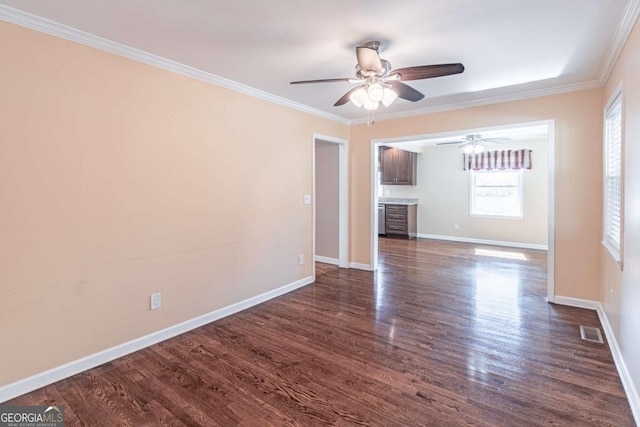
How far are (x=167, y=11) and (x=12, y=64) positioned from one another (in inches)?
40.6

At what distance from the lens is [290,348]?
9.24 feet

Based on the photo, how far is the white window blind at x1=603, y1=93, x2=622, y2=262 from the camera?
2760mm

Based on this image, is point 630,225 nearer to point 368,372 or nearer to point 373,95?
point 373,95

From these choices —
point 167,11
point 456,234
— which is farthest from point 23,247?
point 456,234

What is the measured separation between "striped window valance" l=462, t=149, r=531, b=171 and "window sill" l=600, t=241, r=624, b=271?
437 cm

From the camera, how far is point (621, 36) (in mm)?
2375

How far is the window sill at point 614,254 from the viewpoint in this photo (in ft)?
8.02

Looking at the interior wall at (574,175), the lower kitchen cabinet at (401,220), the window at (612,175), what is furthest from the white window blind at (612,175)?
the lower kitchen cabinet at (401,220)

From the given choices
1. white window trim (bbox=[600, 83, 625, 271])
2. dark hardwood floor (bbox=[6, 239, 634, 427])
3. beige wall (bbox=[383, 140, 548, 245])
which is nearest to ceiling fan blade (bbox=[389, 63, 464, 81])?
white window trim (bbox=[600, 83, 625, 271])

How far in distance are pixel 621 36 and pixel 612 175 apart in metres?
1.26

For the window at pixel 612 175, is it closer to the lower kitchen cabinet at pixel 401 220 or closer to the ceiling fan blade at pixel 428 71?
the ceiling fan blade at pixel 428 71

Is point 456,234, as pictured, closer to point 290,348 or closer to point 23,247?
point 290,348

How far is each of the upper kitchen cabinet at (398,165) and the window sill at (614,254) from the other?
17.6 feet

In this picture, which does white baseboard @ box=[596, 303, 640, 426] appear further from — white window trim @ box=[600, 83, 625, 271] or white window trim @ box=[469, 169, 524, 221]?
white window trim @ box=[469, 169, 524, 221]
